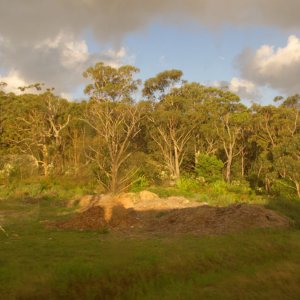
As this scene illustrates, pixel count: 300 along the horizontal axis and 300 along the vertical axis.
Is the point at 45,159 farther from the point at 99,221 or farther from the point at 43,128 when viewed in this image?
the point at 99,221

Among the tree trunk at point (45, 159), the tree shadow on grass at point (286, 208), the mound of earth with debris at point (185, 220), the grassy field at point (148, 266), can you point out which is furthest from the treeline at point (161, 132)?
the grassy field at point (148, 266)

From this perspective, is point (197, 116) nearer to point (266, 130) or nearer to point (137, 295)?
point (266, 130)

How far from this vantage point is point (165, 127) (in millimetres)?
36781

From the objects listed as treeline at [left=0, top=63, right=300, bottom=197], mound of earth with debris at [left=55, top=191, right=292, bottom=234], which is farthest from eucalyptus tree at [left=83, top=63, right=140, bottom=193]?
mound of earth with debris at [left=55, top=191, right=292, bottom=234]

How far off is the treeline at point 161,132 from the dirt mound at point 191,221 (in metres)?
15.7

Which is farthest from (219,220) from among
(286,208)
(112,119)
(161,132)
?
(161,132)

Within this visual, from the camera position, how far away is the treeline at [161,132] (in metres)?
32.2

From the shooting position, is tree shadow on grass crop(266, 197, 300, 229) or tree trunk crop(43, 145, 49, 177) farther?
tree trunk crop(43, 145, 49, 177)

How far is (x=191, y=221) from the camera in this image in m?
14.1

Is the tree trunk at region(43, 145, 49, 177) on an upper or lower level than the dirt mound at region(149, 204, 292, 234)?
upper

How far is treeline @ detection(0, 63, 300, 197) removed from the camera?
1268 inches

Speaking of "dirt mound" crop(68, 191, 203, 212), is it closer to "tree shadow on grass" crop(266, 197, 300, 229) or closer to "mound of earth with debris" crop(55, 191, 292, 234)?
"mound of earth with debris" crop(55, 191, 292, 234)

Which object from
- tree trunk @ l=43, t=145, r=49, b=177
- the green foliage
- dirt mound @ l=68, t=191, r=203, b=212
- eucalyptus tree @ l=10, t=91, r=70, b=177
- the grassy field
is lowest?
the grassy field

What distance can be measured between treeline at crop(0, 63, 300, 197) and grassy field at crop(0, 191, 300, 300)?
64.2 ft
